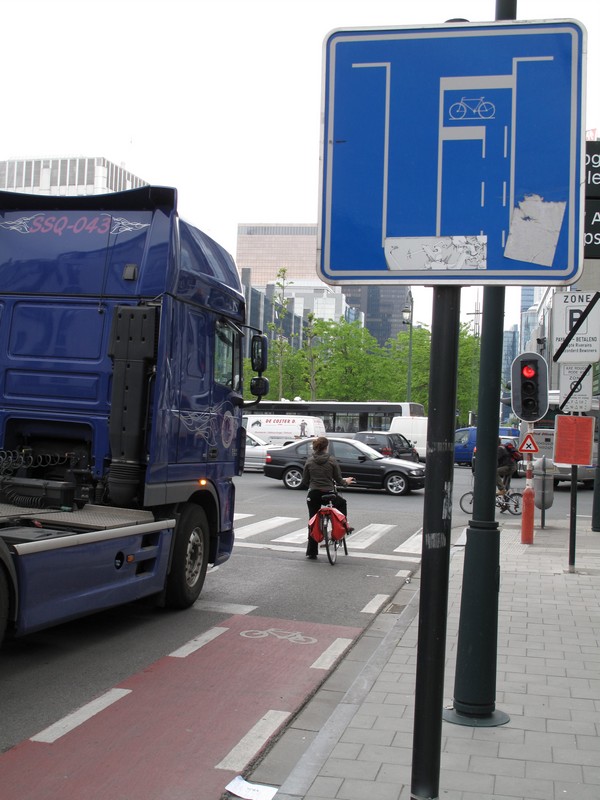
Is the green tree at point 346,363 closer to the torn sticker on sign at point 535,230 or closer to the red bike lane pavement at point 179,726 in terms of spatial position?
the red bike lane pavement at point 179,726

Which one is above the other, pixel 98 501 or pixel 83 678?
pixel 98 501

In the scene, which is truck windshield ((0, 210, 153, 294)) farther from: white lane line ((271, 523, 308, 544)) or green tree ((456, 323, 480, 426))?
green tree ((456, 323, 480, 426))

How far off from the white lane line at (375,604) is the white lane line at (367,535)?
4.01 meters

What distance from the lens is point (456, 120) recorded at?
2990 mm

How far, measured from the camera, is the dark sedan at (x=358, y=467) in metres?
24.0

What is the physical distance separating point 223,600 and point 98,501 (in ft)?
7.08

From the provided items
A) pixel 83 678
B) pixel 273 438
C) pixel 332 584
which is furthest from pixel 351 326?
pixel 83 678

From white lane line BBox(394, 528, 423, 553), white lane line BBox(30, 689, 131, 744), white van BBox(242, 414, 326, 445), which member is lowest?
white lane line BBox(394, 528, 423, 553)

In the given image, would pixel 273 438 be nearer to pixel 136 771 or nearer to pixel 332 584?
pixel 332 584

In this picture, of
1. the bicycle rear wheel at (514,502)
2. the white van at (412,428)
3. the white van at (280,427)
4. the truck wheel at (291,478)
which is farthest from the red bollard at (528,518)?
the white van at (412,428)

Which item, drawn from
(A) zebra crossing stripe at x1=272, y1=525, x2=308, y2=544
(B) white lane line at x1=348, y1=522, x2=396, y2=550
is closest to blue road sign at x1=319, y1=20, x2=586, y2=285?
(B) white lane line at x1=348, y1=522, x2=396, y2=550

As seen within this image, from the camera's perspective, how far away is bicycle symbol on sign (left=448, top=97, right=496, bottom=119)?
2.95m

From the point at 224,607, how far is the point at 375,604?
1720 mm

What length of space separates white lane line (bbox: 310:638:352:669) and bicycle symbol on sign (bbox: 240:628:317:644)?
22 cm
